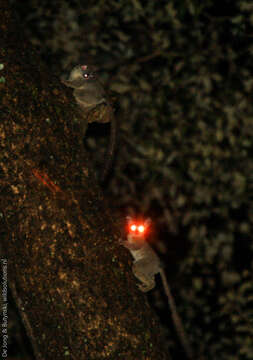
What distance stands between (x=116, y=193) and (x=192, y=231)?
2.67 feet

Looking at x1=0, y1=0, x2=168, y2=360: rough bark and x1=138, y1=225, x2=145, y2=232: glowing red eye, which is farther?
x1=138, y1=225, x2=145, y2=232: glowing red eye

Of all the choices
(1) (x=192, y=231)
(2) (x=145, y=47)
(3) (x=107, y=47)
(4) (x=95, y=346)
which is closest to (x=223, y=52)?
(2) (x=145, y=47)

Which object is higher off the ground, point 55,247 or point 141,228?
point 141,228

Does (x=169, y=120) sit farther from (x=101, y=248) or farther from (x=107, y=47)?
(x=101, y=248)

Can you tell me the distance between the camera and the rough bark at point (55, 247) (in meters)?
1.37

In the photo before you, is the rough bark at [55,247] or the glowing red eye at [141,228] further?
the glowing red eye at [141,228]

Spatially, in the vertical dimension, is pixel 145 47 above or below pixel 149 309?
above

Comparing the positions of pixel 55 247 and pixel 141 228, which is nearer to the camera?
pixel 55 247

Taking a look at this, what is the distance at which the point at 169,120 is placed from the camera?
352 cm

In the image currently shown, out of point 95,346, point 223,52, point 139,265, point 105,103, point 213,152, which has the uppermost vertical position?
point 223,52

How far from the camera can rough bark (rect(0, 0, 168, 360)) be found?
137cm

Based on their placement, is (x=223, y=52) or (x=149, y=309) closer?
(x=149, y=309)

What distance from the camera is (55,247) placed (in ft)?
4.53

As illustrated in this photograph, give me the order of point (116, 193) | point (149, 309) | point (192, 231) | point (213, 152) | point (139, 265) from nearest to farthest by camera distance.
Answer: point (149, 309), point (139, 265), point (213, 152), point (192, 231), point (116, 193)
